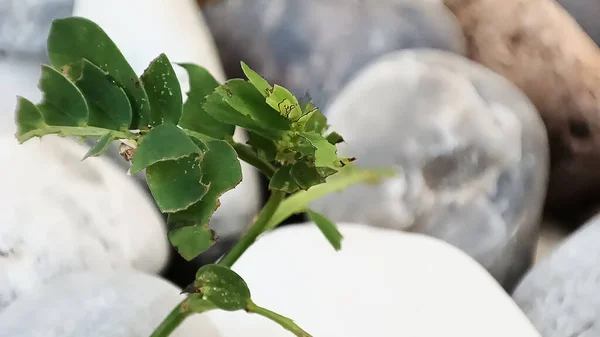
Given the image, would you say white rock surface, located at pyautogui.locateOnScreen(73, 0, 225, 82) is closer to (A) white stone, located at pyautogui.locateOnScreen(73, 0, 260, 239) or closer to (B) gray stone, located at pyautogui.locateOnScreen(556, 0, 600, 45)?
(A) white stone, located at pyautogui.locateOnScreen(73, 0, 260, 239)

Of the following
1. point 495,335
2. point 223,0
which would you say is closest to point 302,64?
point 223,0

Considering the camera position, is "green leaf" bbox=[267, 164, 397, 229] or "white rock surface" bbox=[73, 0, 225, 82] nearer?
"green leaf" bbox=[267, 164, 397, 229]

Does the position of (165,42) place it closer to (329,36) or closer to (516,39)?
(329,36)

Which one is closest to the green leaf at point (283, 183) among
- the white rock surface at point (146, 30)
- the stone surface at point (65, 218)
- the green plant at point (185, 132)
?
the green plant at point (185, 132)

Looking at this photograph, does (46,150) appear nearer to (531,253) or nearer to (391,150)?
(391,150)

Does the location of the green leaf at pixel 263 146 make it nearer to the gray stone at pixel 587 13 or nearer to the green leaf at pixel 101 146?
the green leaf at pixel 101 146

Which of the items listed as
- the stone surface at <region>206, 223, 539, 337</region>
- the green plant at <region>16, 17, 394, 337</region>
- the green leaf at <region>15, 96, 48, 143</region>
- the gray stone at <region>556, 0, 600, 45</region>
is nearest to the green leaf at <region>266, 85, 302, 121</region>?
the green plant at <region>16, 17, 394, 337</region>
